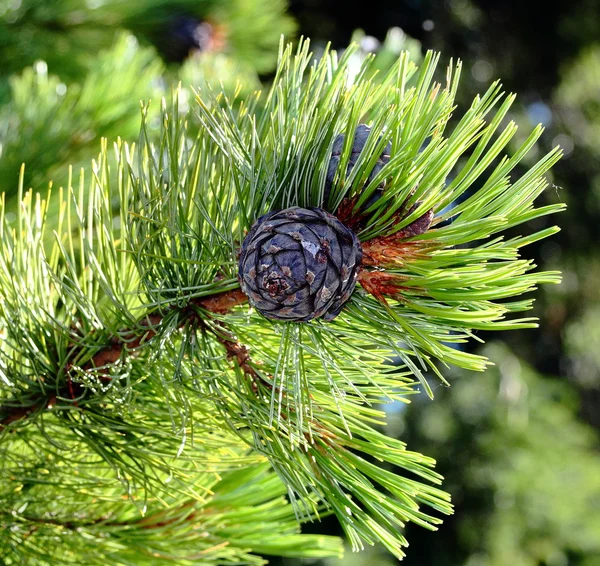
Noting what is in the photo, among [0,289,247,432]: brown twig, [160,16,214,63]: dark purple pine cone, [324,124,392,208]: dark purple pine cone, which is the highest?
[160,16,214,63]: dark purple pine cone

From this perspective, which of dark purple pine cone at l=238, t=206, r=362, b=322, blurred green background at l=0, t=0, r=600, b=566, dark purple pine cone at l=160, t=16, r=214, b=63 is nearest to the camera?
dark purple pine cone at l=238, t=206, r=362, b=322

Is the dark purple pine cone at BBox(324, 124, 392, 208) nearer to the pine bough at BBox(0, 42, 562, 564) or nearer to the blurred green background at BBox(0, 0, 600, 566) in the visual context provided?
the pine bough at BBox(0, 42, 562, 564)

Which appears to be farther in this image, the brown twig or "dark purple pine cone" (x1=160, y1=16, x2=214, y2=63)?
"dark purple pine cone" (x1=160, y1=16, x2=214, y2=63)

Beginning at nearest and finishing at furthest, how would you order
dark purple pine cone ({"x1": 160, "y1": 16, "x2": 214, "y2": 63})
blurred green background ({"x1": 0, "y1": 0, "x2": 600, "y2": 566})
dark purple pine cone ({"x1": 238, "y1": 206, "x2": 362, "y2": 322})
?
dark purple pine cone ({"x1": 238, "y1": 206, "x2": 362, "y2": 322}) → blurred green background ({"x1": 0, "y1": 0, "x2": 600, "y2": 566}) → dark purple pine cone ({"x1": 160, "y1": 16, "x2": 214, "y2": 63})

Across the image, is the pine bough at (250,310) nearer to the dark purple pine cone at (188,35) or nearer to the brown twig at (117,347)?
the brown twig at (117,347)

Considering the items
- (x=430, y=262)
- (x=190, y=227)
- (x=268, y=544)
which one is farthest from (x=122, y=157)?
(x=268, y=544)

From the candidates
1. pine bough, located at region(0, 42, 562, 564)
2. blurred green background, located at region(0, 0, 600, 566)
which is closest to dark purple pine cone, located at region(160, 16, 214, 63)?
blurred green background, located at region(0, 0, 600, 566)
